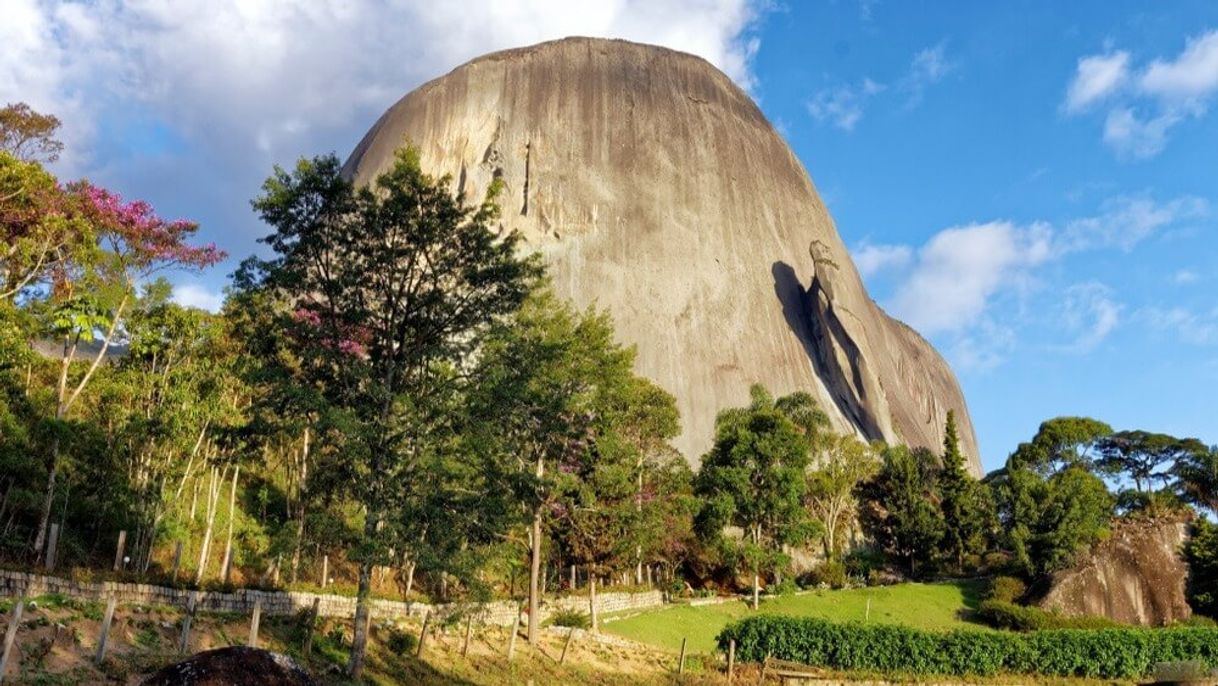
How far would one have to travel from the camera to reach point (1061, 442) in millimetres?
57750

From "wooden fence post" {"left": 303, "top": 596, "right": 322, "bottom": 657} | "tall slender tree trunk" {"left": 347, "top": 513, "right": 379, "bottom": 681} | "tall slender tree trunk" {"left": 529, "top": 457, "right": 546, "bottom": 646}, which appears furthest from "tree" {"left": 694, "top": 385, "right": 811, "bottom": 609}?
"tall slender tree trunk" {"left": 347, "top": 513, "right": 379, "bottom": 681}

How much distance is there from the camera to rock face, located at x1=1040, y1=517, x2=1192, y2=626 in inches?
1481

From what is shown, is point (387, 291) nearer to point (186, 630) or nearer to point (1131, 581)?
point (186, 630)

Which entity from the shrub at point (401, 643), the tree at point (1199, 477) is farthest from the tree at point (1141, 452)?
the shrub at point (401, 643)

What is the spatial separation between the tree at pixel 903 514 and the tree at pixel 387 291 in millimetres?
35599

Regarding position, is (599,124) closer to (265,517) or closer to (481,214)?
(265,517)

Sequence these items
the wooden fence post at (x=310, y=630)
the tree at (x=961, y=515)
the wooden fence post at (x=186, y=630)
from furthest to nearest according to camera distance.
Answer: the tree at (x=961, y=515), the wooden fence post at (x=310, y=630), the wooden fence post at (x=186, y=630)

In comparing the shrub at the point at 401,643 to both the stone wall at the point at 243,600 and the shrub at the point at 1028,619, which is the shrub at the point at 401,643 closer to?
the stone wall at the point at 243,600

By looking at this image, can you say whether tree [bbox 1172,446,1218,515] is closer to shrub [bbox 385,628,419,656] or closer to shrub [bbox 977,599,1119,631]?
shrub [bbox 977,599,1119,631]

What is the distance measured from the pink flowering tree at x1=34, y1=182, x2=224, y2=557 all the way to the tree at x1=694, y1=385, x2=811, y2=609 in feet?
77.4

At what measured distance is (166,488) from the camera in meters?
26.7

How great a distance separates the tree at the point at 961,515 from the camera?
47.8 m

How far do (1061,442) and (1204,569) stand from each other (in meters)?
19.8

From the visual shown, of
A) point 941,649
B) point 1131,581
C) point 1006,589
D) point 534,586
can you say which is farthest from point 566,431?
point 1131,581
